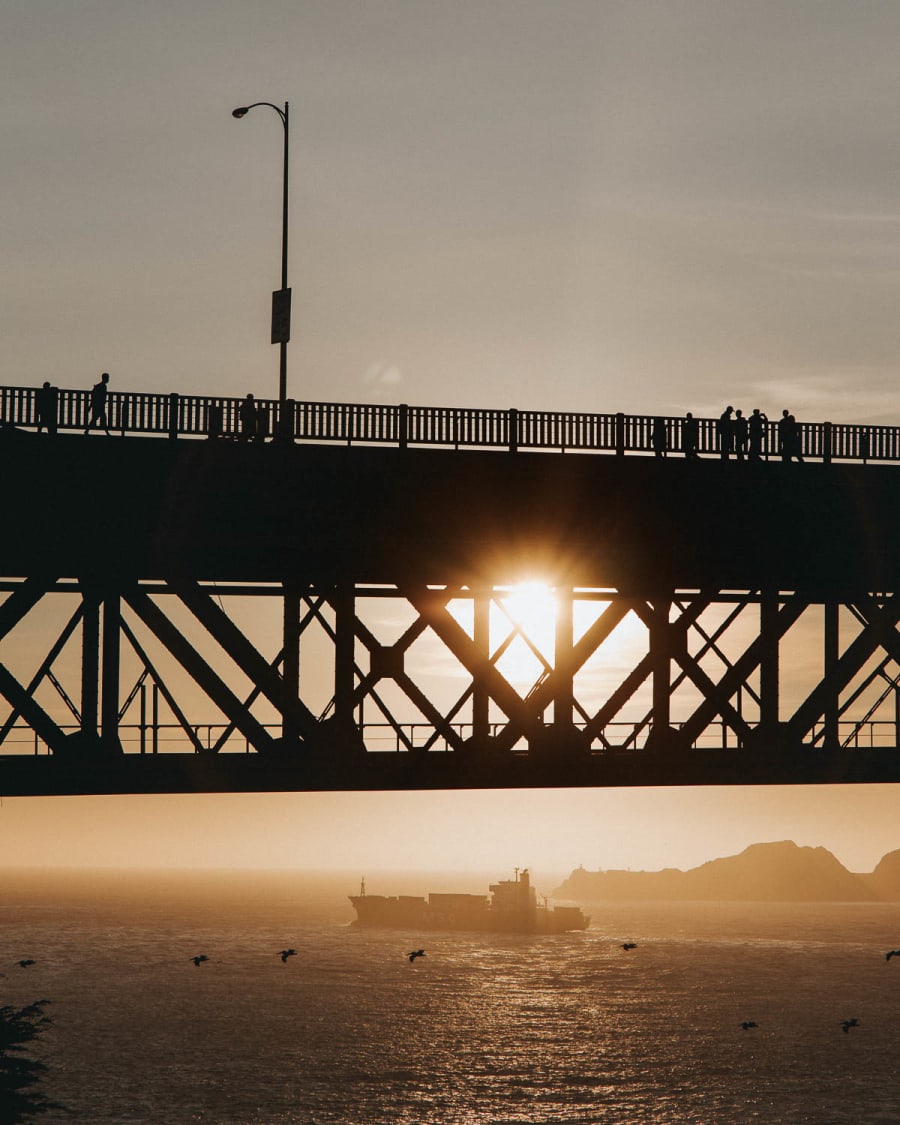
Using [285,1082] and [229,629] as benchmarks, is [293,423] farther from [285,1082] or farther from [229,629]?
[285,1082]


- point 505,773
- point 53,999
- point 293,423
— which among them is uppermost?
point 293,423

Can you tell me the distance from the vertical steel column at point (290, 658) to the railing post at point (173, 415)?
3.77m

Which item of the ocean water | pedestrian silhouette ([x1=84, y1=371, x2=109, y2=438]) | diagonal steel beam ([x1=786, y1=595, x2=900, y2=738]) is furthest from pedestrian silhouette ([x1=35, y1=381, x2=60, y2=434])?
the ocean water

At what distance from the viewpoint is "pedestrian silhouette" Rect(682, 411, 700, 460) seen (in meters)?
30.7

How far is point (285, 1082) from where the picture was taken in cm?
7388

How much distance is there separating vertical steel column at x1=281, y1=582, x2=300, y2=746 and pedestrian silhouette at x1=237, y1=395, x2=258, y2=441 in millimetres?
3292

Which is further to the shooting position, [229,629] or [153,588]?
[153,588]

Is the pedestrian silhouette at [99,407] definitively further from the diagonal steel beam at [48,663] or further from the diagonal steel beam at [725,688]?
the diagonal steel beam at [725,688]

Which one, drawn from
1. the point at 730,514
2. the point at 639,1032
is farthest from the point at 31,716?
the point at 639,1032

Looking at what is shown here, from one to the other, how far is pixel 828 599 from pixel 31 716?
15.9 m

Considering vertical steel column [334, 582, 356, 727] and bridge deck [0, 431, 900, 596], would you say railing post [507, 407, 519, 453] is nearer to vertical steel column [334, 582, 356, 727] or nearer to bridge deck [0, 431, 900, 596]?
bridge deck [0, 431, 900, 596]

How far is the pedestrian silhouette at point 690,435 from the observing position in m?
30.7

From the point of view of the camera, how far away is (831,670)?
2866 cm

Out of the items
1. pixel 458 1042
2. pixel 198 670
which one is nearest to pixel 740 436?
pixel 198 670
